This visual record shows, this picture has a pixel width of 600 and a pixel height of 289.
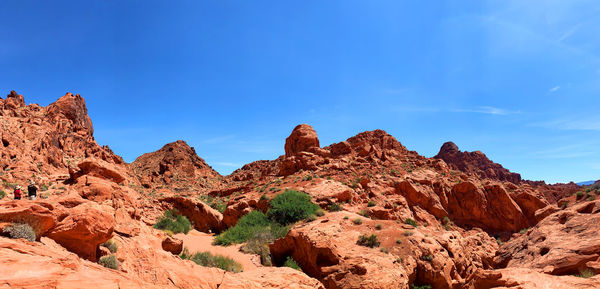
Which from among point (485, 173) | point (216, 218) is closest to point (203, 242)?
point (216, 218)

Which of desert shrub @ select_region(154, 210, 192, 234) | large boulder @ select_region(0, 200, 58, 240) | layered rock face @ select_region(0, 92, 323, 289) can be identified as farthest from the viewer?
desert shrub @ select_region(154, 210, 192, 234)

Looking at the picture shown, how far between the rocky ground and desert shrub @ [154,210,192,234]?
820 mm

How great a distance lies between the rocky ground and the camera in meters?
5.71

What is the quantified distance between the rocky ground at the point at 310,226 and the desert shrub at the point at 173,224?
82cm

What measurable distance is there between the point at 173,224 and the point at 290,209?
7.99m

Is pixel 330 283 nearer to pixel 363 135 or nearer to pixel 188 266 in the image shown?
pixel 188 266

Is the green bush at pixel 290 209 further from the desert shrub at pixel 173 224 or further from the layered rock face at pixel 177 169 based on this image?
the layered rock face at pixel 177 169

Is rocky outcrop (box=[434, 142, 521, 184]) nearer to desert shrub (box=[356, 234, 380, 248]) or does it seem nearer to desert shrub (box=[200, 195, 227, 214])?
desert shrub (box=[200, 195, 227, 214])

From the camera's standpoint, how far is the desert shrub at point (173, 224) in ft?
63.8

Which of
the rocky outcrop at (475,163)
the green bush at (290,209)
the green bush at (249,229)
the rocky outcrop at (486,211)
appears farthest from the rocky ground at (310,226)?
the rocky outcrop at (475,163)

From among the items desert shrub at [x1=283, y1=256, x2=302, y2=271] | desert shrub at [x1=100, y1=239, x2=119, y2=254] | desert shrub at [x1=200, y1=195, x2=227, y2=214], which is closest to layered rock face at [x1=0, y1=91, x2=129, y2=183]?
desert shrub at [x1=200, y1=195, x2=227, y2=214]

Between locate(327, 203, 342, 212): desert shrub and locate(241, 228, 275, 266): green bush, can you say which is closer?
locate(241, 228, 275, 266): green bush

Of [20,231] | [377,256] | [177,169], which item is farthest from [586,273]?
[177,169]

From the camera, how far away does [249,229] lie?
19.2m
